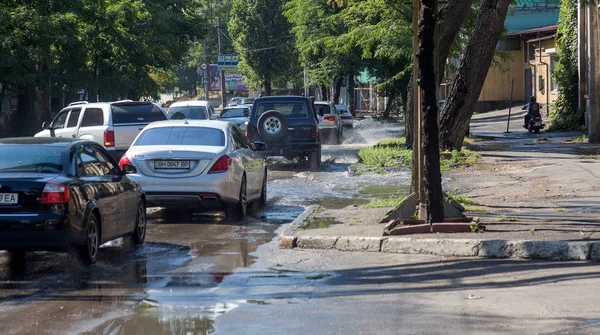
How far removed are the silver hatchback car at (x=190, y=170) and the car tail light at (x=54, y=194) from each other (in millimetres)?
4022

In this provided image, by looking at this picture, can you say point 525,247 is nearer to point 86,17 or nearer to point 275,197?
point 275,197

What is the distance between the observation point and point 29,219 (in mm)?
9164

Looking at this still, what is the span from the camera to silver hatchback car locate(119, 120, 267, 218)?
13430mm

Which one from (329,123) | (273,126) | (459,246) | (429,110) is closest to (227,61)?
(329,123)

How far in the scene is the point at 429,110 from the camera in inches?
424

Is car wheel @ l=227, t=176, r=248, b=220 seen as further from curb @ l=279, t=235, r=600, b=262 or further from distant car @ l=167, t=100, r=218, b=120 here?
distant car @ l=167, t=100, r=218, b=120

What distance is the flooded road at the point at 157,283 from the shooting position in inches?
278

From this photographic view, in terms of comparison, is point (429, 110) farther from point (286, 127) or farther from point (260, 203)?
point (286, 127)

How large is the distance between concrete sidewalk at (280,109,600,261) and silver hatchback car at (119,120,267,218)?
4.12 ft

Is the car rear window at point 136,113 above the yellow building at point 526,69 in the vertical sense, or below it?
below

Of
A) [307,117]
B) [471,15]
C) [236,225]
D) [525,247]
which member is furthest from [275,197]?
[471,15]

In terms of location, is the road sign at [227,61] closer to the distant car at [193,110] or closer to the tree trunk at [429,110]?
the distant car at [193,110]

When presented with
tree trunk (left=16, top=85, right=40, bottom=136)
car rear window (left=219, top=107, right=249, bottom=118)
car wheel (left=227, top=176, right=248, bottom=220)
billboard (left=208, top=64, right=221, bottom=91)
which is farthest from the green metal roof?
car wheel (left=227, top=176, right=248, bottom=220)

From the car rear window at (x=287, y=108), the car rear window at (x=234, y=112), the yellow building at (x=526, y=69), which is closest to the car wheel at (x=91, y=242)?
the car rear window at (x=287, y=108)
